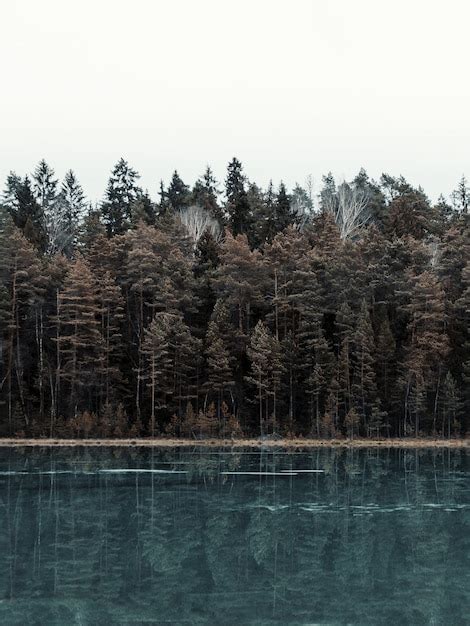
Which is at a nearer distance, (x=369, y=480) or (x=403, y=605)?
(x=403, y=605)

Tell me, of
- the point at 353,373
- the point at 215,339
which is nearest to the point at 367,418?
the point at 353,373

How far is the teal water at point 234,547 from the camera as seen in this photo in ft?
39.5

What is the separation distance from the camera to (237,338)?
53.0m

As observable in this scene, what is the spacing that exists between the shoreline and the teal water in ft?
48.9

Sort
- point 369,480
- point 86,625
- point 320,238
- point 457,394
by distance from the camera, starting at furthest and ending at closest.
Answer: point 320,238 → point 457,394 → point 369,480 → point 86,625

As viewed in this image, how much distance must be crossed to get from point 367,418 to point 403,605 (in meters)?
39.4

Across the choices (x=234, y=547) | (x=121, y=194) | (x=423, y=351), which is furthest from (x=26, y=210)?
(x=234, y=547)

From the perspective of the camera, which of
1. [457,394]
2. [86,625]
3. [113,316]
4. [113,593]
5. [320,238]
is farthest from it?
[320,238]

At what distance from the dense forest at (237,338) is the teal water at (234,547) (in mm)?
18607

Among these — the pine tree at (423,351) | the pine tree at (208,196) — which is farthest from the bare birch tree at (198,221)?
the pine tree at (423,351)

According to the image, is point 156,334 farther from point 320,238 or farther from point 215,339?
point 320,238

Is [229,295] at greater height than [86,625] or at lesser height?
greater

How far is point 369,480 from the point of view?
2900 cm

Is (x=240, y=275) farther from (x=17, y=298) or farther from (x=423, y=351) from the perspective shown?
(x=17, y=298)
